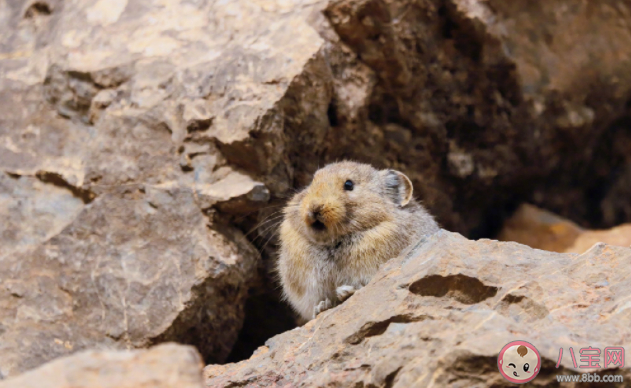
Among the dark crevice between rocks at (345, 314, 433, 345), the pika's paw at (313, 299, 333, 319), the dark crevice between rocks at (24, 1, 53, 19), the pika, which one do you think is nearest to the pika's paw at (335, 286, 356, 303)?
the pika

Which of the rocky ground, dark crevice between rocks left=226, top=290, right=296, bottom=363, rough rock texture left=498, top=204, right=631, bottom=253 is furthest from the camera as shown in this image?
rough rock texture left=498, top=204, right=631, bottom=253

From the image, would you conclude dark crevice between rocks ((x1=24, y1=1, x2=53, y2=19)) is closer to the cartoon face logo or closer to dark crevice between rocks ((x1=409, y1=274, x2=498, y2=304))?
dark crevice between rocks ((x1=409, y1=274, x2=498, y2=304))

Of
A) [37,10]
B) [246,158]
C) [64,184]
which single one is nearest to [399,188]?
[246,158]

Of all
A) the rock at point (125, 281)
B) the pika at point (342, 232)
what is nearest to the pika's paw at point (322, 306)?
the pika at point (342, 232)

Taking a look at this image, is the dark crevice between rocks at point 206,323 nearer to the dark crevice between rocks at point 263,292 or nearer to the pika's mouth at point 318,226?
the dark crevice between rocks at point 263,292

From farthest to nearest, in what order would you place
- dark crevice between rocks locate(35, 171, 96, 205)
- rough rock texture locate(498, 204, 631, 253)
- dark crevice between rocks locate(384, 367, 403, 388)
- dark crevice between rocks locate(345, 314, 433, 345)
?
rough rock texture locate(498, 204, 631, 253)
dark crevice between rocks locate(35, 171, 96, 205)
dark crevice between rocks locate(345, 314, 433, 345)
dark crevice between rocks locate(384, 367, 403, 388)
